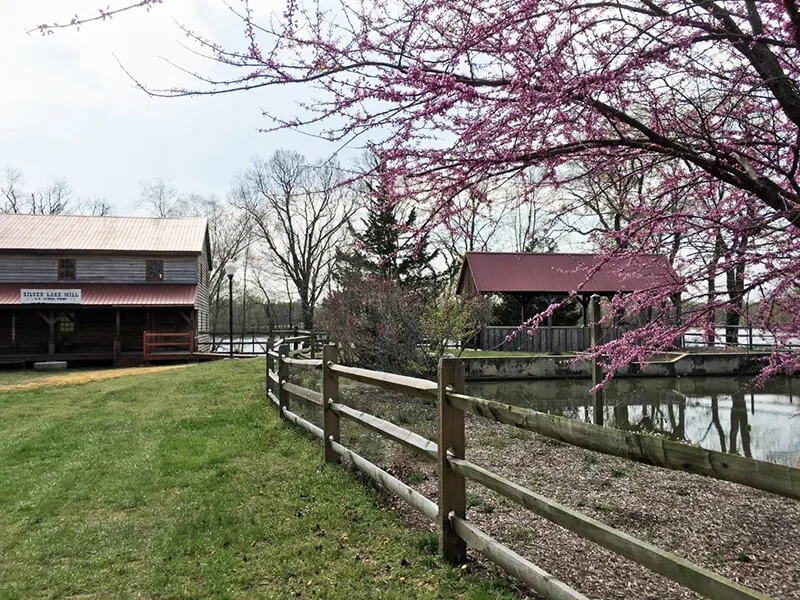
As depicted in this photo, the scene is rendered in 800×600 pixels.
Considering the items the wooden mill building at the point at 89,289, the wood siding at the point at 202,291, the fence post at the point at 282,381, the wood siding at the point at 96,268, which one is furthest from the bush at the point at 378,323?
the wood siding at the point at 202,291

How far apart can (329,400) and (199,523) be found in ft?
6.20

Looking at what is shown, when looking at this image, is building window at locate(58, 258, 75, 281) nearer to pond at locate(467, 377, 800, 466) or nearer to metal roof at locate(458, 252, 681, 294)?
metal roof at locate(458, 252, 681, 294)

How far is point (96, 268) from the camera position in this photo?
25.4 m

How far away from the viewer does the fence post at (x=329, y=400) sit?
5926 mm

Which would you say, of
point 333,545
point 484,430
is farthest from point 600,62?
point 484,430

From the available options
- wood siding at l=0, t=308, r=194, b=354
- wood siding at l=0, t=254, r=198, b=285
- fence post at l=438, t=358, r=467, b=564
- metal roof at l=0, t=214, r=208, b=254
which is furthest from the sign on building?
fence post at l=438, t=358, r=467, b=564

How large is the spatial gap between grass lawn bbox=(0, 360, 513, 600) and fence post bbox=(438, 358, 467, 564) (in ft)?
0.50

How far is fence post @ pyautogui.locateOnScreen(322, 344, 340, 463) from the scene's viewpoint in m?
5.93

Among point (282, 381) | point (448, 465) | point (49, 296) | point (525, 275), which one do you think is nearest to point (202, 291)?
point (49, 296)

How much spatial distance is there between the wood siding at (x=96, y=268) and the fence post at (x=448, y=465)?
80.9ft

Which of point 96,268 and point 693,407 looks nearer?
point 693,407

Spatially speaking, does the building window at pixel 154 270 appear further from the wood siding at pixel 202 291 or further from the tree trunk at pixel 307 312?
the tree trunk at pixel 307 312

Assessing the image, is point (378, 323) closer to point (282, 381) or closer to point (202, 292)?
point (282, 381)

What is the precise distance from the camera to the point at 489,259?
2881 cm
